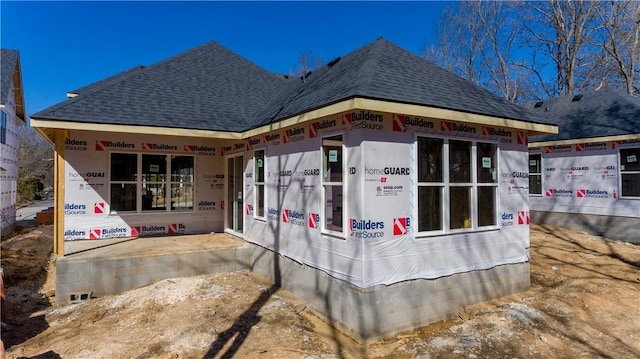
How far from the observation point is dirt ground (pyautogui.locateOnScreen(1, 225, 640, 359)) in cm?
453

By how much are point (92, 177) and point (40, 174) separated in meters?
28.8

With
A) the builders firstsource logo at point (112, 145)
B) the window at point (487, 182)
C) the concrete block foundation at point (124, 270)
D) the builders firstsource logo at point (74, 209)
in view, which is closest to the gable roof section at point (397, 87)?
the window at point (487, 182)

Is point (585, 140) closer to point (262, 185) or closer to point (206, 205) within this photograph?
point (262, 185)

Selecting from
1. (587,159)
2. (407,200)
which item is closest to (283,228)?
(407,200)

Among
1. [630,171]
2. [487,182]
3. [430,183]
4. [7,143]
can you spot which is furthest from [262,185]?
[7,143]

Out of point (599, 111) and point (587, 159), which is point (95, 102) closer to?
point (587, 159)

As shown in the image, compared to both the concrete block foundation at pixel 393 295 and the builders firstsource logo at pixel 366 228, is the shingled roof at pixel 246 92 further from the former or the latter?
the concrete block foundation at pixel 393 295

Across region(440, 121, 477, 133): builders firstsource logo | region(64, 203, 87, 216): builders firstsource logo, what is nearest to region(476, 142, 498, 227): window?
region(440, 121, 477, 133): builders firstsource logo

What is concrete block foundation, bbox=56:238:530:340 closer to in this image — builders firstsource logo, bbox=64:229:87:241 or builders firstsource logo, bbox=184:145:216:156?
builders firstsource logo, bbox=64:229:87:241

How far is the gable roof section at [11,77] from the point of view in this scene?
12.7 meters

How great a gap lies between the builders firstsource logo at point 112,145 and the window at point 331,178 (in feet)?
18.7

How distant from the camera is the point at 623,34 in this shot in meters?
20.8

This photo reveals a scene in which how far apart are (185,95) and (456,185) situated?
6.84 m

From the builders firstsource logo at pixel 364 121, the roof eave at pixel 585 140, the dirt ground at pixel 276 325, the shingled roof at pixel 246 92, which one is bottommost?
the dirt ground at pixel 276 325
